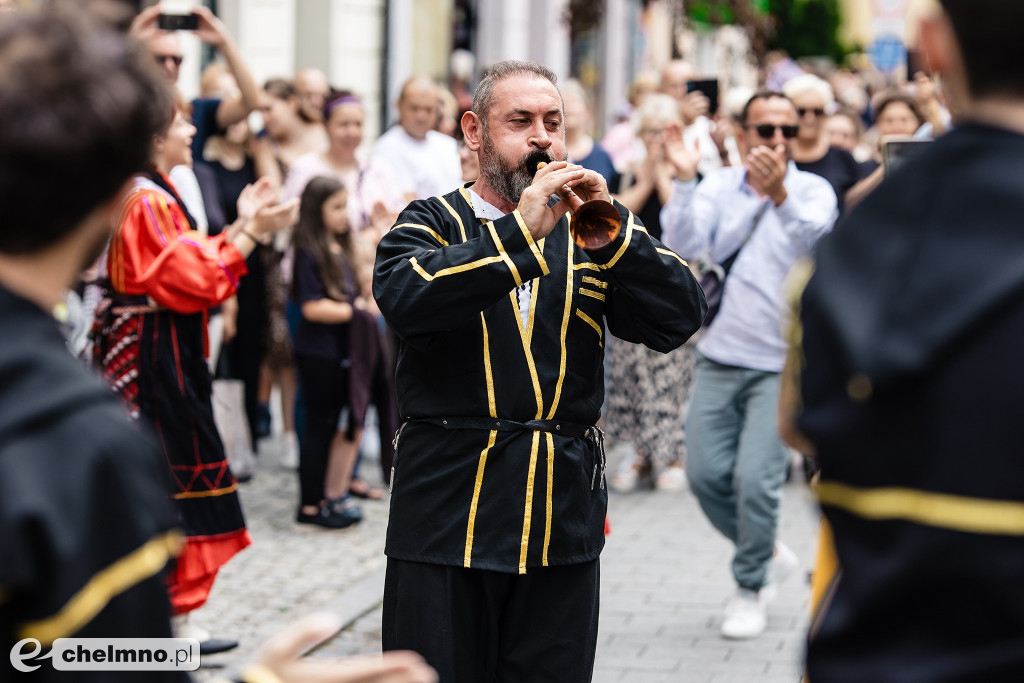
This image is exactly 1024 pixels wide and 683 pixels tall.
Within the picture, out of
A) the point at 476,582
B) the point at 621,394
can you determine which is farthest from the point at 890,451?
the point at 621,394

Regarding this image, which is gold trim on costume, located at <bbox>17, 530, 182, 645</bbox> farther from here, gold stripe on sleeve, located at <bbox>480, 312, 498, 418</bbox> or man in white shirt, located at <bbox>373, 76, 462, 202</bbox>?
man in white shirt, located at <bbox>373, 76, 462, 202</bbox>

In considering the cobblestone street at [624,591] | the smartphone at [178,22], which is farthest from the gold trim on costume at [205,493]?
the smartphone at [178,22]

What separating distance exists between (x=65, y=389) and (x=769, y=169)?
4.42 meters

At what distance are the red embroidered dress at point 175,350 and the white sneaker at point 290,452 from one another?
366 centimetres

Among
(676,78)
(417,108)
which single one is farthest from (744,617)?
(676,78)

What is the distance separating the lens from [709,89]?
31.8 feet

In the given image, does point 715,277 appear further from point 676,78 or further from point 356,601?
point 676,78

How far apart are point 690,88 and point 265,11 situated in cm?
455

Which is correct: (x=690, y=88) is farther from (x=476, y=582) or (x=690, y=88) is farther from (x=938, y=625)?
(x=938, y=625)

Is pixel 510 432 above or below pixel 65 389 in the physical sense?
below

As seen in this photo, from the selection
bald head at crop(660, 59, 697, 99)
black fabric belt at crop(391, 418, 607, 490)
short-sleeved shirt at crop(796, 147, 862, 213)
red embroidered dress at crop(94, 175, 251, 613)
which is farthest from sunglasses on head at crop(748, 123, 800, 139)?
bald head at crop(660, 59, 697, 99)

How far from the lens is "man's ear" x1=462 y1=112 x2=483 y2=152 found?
3.77 meters

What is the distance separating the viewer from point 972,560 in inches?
62.4

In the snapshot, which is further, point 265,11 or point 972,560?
point 265,11
